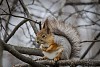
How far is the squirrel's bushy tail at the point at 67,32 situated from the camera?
6.32ft

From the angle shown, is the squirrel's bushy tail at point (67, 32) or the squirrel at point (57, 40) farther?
the squirrel's bushy tail at point (67, 32)

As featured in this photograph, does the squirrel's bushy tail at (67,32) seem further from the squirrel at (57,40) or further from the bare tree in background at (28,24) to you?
the bare tree in background at (28,24)

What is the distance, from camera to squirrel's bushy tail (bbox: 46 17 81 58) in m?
1.93

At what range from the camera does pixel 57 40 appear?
72.2 inches

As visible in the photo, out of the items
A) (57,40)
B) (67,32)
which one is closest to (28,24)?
(67,32)

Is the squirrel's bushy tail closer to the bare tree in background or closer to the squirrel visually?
the squirrel

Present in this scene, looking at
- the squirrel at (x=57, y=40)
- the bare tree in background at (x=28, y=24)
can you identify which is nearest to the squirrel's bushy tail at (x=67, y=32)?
the squirrel at (x=57, y=40)

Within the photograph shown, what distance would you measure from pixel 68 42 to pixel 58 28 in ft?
0.33

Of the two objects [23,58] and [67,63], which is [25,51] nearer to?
[67,63]

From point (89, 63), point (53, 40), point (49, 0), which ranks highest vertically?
point (49, 0)

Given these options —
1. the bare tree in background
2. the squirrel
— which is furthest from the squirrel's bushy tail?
the bare tree in background

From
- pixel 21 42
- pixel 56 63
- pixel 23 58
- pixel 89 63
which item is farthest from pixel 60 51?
pixel 21 42

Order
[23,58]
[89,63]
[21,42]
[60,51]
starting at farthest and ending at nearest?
[21,42] < [60,51] < [89,63] < [23,58]

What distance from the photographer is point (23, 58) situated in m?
1.53
